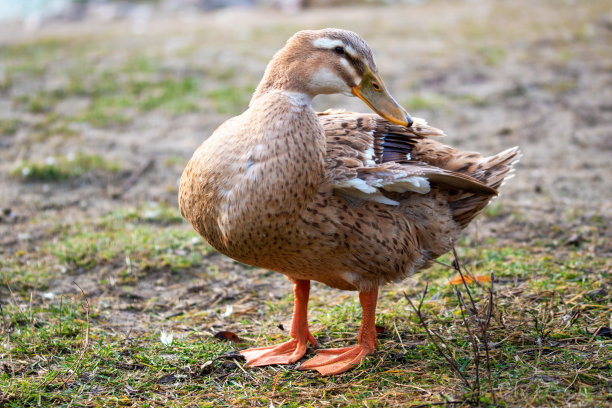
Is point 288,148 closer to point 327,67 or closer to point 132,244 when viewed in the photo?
point 327,67

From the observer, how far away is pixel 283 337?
4.02 meters

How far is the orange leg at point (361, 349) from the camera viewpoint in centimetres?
357

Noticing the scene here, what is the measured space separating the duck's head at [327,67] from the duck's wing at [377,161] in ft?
0.85

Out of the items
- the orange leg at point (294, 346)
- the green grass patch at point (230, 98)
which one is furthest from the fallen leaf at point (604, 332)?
the green grass patch at point (230, 98)

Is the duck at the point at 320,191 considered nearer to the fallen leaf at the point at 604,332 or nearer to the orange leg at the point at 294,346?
the orange leg at the point at 294,346

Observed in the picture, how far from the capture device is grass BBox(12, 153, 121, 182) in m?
6.29

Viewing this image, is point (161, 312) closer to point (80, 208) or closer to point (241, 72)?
point (80, 208)

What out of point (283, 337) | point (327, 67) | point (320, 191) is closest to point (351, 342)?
point (283, 337)

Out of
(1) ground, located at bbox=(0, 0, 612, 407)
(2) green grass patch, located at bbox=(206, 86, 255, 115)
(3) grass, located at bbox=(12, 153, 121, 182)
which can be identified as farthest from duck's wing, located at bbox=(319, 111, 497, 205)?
(2) green grass patch, located at bbox=(206, 86, 255, 115)

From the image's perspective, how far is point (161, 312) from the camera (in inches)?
170

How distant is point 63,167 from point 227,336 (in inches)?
135

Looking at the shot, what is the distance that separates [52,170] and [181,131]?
1.70m

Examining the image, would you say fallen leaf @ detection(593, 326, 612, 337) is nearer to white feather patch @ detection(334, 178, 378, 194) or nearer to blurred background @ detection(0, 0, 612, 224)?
white feather patch @ detection(334, 178, 378, 194)

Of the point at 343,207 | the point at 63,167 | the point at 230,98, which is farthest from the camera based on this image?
the point at 230,98
